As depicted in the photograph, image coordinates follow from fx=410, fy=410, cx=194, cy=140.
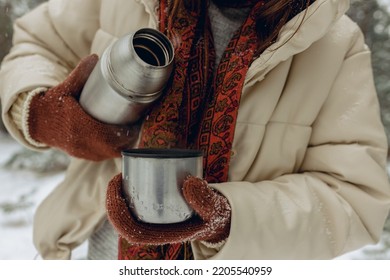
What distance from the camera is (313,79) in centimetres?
61

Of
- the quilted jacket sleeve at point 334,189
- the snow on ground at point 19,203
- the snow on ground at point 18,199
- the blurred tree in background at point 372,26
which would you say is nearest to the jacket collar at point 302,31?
the quilted jacket sleeve at point 334,189

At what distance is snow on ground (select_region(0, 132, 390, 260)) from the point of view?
881mm

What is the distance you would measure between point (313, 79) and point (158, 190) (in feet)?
0.99

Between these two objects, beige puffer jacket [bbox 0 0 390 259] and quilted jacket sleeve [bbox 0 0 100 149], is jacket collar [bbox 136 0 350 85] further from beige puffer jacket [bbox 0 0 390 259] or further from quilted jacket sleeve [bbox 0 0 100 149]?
quilted jacket sleeve [bbox 0 0 100 149]

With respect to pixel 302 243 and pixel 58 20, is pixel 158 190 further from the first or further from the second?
pixel 58 20

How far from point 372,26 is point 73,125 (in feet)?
2.53

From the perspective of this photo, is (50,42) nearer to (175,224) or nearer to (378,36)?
(175,224)

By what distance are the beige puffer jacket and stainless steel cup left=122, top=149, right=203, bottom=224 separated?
0.30 feet

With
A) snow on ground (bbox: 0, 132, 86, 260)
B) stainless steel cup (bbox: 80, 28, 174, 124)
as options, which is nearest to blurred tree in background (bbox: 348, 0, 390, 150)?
stainless steel cup (bbox: 80, 28, 174, 124)

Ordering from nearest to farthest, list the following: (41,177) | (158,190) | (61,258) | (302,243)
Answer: (158,190) → (302,243) → (61,258) → (41,177)

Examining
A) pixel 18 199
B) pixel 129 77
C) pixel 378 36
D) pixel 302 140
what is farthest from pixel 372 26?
pixel 18 199

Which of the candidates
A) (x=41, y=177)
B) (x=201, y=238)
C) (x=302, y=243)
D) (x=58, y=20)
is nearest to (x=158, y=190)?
(x=201, y=238)

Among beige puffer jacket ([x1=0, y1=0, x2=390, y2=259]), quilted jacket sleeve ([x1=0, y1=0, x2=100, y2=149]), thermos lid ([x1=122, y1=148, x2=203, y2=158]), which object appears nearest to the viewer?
thermos lid ([x1=122, y1=148, x2=203, y2=158])

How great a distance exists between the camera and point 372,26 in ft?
3.25
